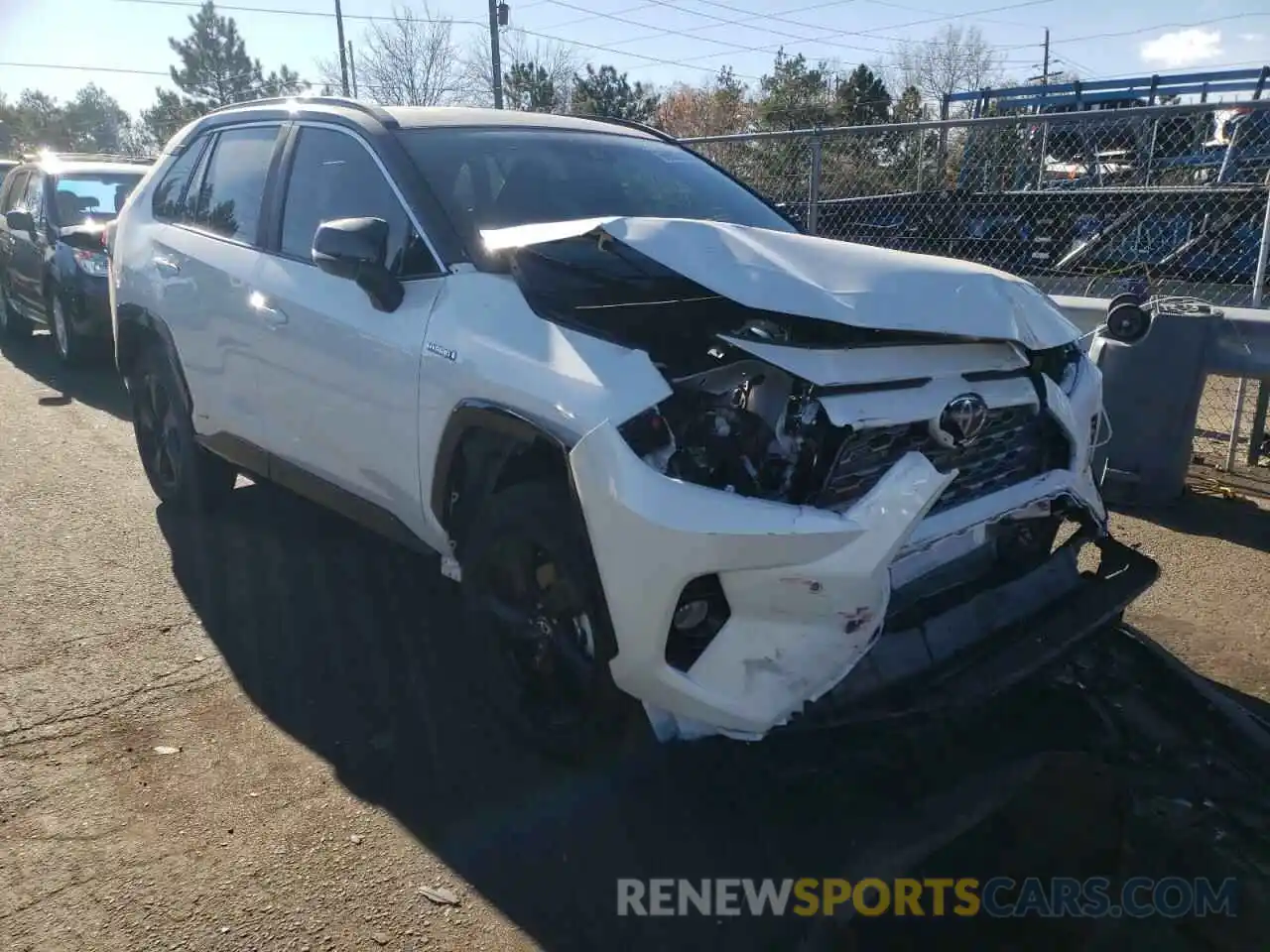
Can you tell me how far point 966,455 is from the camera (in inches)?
114

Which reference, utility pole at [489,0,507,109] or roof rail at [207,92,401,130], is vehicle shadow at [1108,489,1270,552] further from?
utility pole at [489,0,507,109]

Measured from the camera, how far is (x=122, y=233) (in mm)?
5566

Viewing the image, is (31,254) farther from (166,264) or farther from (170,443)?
(166,264)

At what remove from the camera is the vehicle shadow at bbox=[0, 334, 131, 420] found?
27.8 ft

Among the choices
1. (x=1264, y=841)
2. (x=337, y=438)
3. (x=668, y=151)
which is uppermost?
(x=668, y=151)

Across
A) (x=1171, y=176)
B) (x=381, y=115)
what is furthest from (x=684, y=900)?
(x=1171, y=176)

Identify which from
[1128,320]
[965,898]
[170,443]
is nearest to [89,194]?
[170,443]

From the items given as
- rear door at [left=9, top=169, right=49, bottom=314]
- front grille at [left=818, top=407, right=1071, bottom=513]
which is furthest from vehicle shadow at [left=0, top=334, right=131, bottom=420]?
front grille at [left=818, top=407, right=1071, bottom=513]

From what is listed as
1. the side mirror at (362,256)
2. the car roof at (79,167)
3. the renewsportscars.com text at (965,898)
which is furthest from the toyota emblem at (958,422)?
the car roof at (79,167)

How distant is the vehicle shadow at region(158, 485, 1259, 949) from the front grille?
2.10 ft

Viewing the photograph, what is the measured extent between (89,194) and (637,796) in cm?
921

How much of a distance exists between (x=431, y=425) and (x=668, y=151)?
6.40 feet

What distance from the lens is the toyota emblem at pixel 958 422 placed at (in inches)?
108

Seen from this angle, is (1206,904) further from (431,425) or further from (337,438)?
(337,438)
